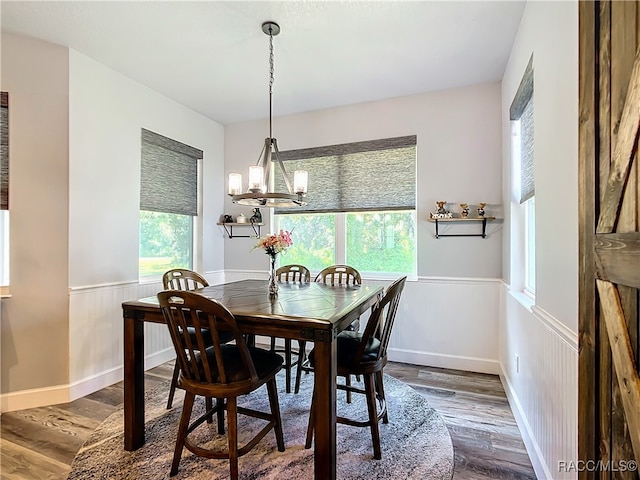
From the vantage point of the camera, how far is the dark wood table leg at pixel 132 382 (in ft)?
6.26

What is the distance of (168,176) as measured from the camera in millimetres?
3555

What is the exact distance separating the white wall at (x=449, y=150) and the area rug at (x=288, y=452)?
1466 millimetres

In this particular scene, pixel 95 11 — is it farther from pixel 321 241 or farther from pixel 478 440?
pixel 478 440

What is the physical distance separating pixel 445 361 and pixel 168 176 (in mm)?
3529

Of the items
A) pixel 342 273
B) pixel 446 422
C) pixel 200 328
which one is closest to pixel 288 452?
pixel 200 328

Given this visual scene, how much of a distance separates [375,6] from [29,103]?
2680 millimetres

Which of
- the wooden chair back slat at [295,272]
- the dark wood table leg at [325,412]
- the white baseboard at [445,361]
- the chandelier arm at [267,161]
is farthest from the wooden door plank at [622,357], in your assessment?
the wooden chair back slat at [295,272]

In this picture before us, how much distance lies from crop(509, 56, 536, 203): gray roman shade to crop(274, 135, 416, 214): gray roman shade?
112 cm

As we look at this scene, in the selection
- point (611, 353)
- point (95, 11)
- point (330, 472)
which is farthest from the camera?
point (95, 11)

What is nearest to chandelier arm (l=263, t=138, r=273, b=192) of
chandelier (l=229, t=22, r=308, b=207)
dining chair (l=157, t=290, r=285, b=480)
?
chandelier (l=229, t=22, r=308, b=207)

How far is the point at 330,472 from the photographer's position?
1.51 metres

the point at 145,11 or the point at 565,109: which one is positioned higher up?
the point at 145,11

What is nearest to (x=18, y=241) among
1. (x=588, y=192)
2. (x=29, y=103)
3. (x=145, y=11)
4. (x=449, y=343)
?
(x=29, y=103)

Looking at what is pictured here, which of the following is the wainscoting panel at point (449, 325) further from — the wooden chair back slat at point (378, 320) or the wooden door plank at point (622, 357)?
the wooden door plank at point (622, 357)
